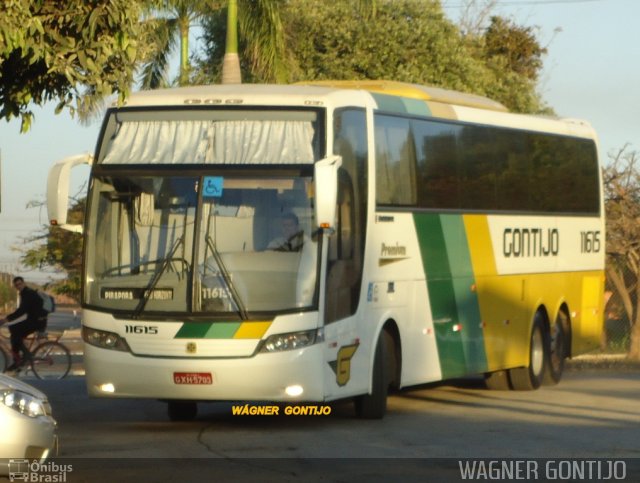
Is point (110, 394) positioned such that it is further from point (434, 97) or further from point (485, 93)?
point (485, 93)

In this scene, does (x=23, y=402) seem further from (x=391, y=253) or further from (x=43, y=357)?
(x=43, y=357)

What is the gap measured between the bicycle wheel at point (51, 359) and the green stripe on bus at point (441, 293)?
29.5 feet

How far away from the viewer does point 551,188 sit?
2019 centimetres

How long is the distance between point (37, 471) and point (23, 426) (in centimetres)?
64

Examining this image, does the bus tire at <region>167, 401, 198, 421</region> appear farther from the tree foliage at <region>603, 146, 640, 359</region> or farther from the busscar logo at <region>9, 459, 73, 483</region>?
the tree foliage at <region>603, 146, 640, 359</region>

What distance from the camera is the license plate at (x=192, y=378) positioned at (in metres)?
13.6

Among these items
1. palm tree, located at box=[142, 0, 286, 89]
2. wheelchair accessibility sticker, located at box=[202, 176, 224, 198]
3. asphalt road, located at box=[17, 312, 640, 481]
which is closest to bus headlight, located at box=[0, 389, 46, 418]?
asphalt road, located at box=[17, 312, 640, 481]

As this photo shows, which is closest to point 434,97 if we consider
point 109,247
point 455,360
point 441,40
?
point 455,360

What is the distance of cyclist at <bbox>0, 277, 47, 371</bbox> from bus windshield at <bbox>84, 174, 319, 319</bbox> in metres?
9.95

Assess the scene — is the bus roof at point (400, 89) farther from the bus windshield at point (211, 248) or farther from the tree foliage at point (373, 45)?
the tree foliage at point (373, 45)

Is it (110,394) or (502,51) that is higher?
(502,51)

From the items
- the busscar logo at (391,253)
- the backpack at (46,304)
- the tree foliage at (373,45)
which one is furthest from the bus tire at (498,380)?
the tree foliage at (373,45)

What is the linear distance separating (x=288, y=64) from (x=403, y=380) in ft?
55.7

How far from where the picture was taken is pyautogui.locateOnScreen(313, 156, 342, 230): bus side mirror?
13266 mm
